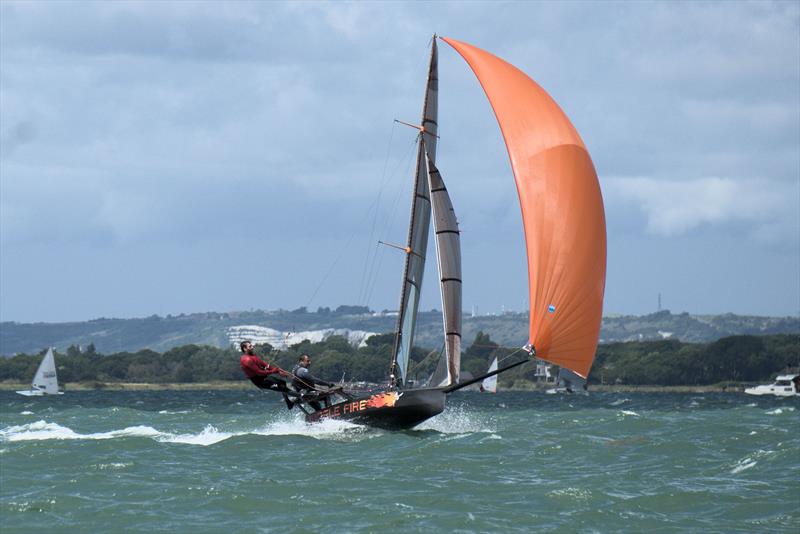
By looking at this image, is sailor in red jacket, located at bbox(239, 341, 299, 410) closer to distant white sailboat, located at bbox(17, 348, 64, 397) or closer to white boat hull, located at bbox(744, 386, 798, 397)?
distant white sailboat, located at bbox(17, 348, 64, 397)

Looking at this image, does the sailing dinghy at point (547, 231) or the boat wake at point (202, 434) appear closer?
the sailing dinghy at point (547, 231)

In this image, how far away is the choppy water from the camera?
63.2 feet

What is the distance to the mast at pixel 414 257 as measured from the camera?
33812mm

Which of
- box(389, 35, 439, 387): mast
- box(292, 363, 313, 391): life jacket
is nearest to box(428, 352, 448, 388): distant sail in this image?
box(389, 35, 439, 387): mast

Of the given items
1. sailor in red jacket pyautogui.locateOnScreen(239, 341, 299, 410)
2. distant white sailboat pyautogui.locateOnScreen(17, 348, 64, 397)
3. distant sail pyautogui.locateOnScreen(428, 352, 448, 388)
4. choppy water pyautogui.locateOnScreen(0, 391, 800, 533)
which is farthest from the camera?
Result: distant white sailboat pyautogui.locateOnScreen(17, 348, 64, 397)

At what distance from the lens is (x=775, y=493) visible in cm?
2231

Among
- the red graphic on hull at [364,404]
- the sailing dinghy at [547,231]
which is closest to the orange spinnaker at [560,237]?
the sailing dinghy at [547,231]

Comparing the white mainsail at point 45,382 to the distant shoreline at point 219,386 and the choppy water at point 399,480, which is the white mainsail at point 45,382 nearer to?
the distant shoreline at point 219,386

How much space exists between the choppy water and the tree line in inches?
4418

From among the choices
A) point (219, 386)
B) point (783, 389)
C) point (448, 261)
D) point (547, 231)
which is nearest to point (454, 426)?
point (448, 261)

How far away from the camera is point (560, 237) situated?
28.0 meters

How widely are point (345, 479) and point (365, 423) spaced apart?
944 centimetres

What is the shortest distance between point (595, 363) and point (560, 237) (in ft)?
488

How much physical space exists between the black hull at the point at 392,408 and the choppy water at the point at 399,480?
370mm
